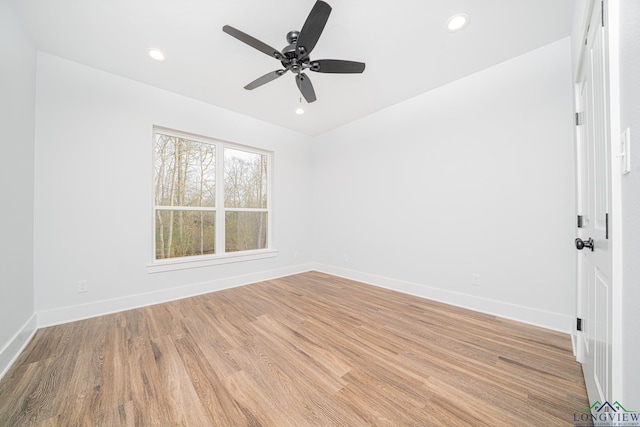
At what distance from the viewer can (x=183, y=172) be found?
329cm

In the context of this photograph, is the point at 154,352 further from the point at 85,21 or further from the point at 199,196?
the point at 85,21

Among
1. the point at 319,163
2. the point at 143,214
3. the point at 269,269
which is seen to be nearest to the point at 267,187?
the point at 319,163

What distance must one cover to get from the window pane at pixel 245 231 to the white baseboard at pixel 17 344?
79.4 inches

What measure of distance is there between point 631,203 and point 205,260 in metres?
3.82

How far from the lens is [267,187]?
4266 mm

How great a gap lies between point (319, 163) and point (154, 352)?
3.83m

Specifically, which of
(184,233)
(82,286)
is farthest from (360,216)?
(82,286)

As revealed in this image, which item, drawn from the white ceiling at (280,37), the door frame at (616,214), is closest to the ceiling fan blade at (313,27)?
the white ceiling at (280,37)

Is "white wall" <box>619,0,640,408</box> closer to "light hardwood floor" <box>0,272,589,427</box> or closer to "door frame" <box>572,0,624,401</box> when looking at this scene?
"door frame" <box>572,0,624,401</box>

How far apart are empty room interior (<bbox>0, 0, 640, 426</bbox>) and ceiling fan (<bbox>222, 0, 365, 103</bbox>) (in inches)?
0.8

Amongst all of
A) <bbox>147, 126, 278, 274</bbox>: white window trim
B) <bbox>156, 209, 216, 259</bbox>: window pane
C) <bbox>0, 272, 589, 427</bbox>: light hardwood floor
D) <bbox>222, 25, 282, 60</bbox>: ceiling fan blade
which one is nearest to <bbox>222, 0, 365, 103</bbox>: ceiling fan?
<bbox>222, 25, 282, 60</bbox>: ceiling fan blade

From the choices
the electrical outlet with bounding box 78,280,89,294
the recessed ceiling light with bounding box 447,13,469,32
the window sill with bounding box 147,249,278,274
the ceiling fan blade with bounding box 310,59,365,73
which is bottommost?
the electrical outlet with bounding box 78,280,89,294

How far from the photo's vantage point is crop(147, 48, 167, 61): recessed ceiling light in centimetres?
230

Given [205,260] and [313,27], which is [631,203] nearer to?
[313,27]
